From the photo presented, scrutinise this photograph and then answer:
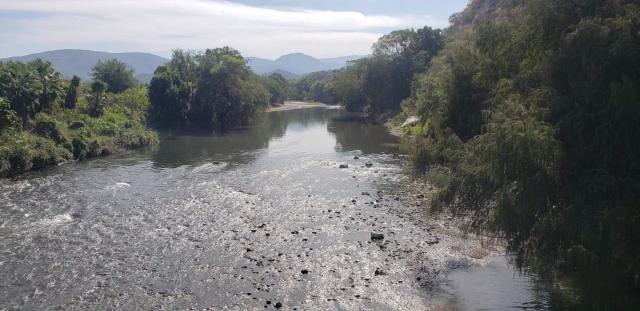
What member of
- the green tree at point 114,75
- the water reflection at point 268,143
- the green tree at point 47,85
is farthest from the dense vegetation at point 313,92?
the green tree at point 47,85

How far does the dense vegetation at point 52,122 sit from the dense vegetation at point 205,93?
749 cm

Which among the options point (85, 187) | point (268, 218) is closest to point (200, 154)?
point (85, 187)

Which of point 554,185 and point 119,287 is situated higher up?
point 554,185

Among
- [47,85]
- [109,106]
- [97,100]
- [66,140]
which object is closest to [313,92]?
[109,106]

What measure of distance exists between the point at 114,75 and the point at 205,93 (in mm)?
19992

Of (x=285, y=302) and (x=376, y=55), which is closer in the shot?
(x=285, y=302)

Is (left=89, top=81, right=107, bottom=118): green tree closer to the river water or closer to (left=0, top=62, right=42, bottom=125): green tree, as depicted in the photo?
(left=0, top=62, right=42, bottom=125): green tree

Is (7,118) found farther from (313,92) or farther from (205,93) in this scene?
(313,92)

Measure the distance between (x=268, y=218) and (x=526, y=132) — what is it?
651 inches

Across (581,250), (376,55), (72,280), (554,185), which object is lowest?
(72,280)

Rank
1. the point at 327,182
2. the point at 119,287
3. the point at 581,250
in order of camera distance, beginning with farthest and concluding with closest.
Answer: the point at 327,182
the point at 119,287
the point at 581,250

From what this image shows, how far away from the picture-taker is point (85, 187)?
3303cm

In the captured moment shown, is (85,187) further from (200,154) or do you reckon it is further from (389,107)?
(389,107)

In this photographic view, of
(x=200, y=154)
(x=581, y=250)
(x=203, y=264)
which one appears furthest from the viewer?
(x=200, y=154)
